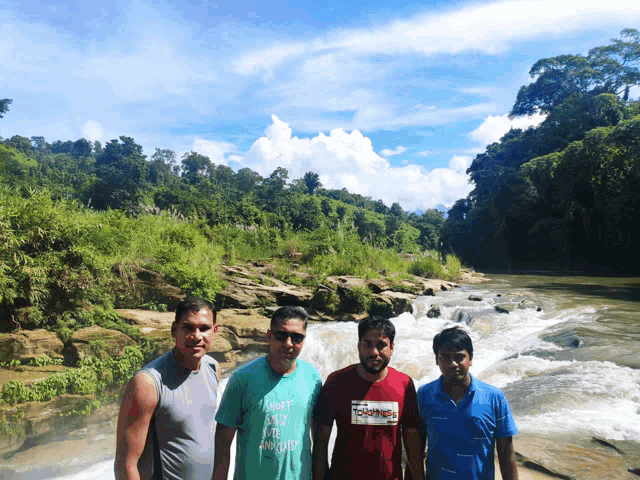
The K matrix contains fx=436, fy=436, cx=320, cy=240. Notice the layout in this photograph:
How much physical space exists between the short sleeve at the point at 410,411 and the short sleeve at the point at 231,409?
80 cm

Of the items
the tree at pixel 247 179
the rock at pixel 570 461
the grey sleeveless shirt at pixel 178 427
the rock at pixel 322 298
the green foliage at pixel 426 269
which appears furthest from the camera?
the tree at pixel 247 179

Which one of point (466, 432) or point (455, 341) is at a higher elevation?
point (455, 341)

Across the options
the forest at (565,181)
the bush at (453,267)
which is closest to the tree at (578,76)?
the forest at (565,181)

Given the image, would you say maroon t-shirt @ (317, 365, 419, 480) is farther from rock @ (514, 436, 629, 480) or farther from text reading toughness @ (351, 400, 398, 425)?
rock @ (514, 436, 629, 480)

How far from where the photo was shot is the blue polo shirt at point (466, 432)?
2.17 m

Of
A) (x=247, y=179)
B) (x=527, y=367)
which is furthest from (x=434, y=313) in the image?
(x=247, y=179)

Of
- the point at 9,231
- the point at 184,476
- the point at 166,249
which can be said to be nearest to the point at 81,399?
the point at 9,231

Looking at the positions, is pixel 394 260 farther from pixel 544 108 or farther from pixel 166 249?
pixel 544 108

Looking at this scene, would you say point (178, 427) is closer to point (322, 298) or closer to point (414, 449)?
point (414, 449)

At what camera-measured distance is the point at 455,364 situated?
2.30 meters

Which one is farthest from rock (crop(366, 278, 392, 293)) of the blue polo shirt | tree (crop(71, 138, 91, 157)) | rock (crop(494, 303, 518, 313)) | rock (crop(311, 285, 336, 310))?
tree (crop(71, 138, 91, 157))

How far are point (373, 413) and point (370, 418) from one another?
0.09ft

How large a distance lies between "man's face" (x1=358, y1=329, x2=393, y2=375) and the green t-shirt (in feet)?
1.06

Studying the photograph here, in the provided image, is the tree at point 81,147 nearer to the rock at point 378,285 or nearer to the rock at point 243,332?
the rock at point 378,285
